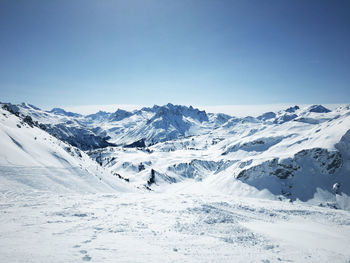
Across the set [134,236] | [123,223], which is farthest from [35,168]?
[134,236]

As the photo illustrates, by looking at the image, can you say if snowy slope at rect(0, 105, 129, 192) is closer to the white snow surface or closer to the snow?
the white snow surface

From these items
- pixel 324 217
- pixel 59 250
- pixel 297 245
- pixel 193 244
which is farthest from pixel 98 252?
pixel 324 217

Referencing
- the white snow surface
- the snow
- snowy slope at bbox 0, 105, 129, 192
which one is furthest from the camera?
snowy slope at bbox 0, 105, 129, 192

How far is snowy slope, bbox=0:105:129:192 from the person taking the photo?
65.3 ft

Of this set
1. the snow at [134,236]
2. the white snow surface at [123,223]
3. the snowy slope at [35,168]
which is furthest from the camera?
the snowy slope at [35,168]

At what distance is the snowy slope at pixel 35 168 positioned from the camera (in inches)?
784

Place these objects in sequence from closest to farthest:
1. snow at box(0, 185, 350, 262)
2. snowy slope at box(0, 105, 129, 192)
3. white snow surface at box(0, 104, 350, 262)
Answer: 1. snow at box(0, 185, 350, 262)
2. white snow surface at box(0, 104, 350, 262)
3. snowy slope at box(0, 105, 129, 192)

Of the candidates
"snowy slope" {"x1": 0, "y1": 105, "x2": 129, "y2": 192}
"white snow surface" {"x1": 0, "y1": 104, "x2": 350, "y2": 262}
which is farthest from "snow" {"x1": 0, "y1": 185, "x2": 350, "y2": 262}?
"snowy slope" {"x1": 0, "y1": 105, "x2": 129, "y2": 192}

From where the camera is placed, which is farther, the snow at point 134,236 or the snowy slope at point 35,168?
the snowy slope at point 35,168

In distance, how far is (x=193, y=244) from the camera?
11.5m

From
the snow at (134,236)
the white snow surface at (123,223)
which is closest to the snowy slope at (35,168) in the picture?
the white snow surface at (123,223)

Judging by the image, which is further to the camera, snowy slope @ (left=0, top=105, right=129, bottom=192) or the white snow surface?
snowy slope @ (left=0, top=105, right=129, bottom=192)

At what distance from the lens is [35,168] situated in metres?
22.8

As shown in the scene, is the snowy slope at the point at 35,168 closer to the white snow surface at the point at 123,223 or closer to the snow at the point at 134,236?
the white snow surface at the point at 123,223
